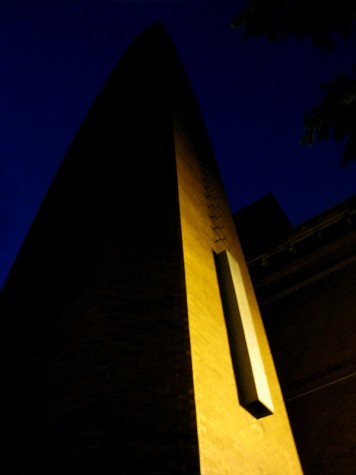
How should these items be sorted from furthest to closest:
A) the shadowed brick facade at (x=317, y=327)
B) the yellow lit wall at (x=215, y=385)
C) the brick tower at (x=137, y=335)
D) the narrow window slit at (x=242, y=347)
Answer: the shadowed brick facade at (x=317, y=327) < the narrow window slit at (x=242, y=347) < the yellow lit wall at (x=215, y=385) < the brick tower at (x=137, y=335)

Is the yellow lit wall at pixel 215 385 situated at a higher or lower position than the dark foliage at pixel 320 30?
lower

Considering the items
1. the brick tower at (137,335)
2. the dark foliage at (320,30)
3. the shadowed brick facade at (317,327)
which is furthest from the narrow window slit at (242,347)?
the shadowed brick facade at (317,327)

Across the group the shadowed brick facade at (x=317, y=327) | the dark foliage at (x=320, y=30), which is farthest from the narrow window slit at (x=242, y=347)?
the shadowed brick facade at (x=317, y=327)

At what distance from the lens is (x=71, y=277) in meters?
5.08

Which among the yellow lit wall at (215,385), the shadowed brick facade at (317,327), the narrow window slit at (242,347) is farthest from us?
the shadowed brick facade at (317,327)

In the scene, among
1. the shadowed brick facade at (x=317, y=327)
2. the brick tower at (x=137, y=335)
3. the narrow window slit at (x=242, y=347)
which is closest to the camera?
the brick tower at (x=137, y=335)

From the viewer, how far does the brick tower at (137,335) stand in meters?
3.12

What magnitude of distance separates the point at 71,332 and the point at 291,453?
140 inches

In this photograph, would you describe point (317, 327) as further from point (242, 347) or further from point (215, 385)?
point (215, 385)

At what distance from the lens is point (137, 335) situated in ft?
12.5

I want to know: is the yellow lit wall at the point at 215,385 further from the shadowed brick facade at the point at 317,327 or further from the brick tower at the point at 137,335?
the shadowed brick facade at the point at 317,327

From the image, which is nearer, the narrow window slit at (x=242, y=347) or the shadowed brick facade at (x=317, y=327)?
the narrow window slit at (x=242, y=347)

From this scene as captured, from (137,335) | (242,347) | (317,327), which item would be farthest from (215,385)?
(317,327)

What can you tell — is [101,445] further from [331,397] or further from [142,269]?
[331,397]
